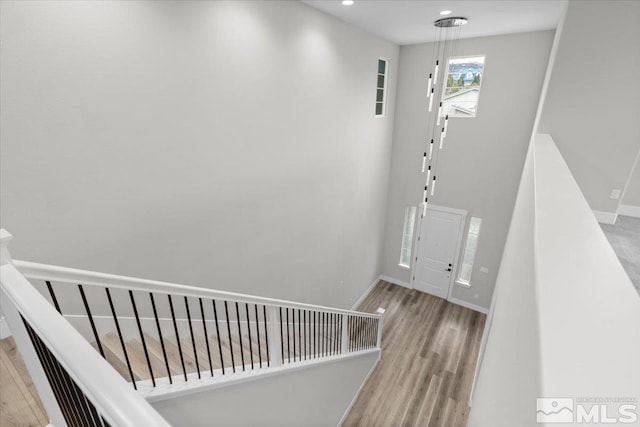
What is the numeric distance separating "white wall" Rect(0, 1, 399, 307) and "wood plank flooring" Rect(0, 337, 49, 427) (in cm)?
67

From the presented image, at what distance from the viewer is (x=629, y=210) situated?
3857 millimetres

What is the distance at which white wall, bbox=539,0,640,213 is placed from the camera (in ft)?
10.8

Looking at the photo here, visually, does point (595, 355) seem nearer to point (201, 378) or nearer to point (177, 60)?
A: point (201, 378)

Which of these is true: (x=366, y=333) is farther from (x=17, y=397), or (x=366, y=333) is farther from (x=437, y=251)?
(x=17, y=397)

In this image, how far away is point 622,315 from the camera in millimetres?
702

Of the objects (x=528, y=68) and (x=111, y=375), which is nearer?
(x=111, y=375)

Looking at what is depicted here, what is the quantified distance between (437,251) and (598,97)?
4.61 m

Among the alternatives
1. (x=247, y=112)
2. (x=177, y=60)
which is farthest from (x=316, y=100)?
(x=177, y=60)

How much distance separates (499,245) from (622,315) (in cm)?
666

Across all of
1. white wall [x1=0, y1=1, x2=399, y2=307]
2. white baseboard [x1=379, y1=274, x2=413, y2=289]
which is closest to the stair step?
white wall [x1=0, y1=1, x2=399, y2=307]

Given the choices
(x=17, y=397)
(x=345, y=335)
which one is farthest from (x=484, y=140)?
(x=17, y=397)

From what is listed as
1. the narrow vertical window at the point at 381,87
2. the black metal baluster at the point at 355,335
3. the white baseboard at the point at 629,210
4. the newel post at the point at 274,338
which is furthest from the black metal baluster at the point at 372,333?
the narrow vertical window at the point at 381,87

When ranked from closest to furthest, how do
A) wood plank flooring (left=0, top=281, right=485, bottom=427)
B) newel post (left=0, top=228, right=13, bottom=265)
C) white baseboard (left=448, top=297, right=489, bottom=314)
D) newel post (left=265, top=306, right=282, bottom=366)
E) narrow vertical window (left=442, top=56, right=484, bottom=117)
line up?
newel post (left=0, top=228, right=13, bottom=265) < newel post (left=265, top=306, right=282, bottom=366) < wood plank flooring (left=0, top=281, right=485, bottom=427) < narrow vertical window (left=442, top=56, right=484, bottom=117) < white baseboard (left=448, top=297, right=489, bottom=314)

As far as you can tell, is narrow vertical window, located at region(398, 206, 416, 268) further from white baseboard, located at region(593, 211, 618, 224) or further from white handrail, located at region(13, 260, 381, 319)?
white handrail, located at region(13, 260, 381, 319)
